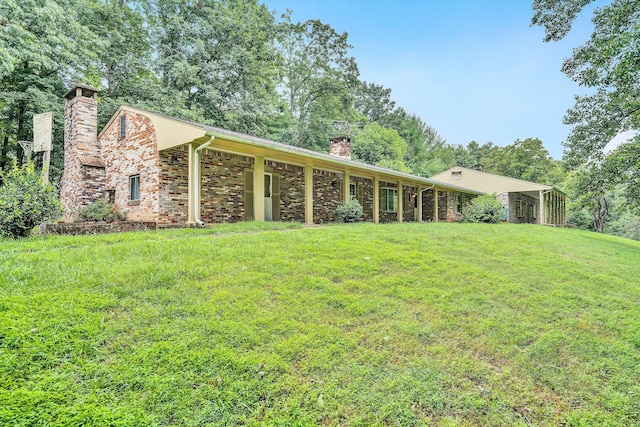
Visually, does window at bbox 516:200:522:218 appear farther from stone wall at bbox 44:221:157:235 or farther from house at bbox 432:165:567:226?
stone wall at bbox 44:221:157:235

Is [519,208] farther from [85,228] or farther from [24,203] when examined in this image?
A: [24,203]

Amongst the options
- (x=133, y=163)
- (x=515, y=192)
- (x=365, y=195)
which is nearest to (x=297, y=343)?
(x=133, y=163)

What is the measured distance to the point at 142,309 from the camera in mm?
3516

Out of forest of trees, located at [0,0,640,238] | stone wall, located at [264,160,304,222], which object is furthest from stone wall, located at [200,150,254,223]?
forest of trees, located at [0,0,640,238]

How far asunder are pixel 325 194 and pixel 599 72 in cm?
924

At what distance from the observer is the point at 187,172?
10477 millimetres

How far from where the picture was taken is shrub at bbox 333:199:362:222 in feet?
43.7

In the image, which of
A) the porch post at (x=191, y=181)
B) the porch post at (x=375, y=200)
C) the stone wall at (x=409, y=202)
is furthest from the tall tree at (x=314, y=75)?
the porch post at (x=191, y=181)

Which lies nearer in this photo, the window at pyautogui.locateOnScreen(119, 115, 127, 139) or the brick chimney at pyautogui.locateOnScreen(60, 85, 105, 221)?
the window at pyautogui.locateOnScreen(119, 115, 127, 139)

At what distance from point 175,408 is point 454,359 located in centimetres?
248

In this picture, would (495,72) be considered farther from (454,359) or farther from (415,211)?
(454,359)

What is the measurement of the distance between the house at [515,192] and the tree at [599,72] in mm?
10477

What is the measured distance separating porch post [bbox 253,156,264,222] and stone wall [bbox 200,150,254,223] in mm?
691

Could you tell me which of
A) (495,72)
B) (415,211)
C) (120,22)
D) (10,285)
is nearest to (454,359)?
(10,285)
